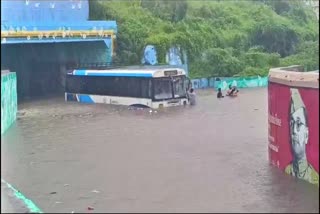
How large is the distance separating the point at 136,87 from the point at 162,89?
69.4 inches

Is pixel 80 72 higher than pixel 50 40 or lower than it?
lower

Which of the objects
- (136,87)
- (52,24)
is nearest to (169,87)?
(136,87)

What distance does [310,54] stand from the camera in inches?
2109

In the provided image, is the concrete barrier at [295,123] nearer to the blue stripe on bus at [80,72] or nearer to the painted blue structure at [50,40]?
the blue stripe on bus at [80,72]

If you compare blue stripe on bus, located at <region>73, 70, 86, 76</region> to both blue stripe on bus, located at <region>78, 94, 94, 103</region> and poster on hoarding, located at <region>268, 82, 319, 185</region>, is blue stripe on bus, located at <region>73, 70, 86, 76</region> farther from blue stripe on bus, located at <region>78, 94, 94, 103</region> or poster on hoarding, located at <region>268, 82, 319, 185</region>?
poster on hoarding, located at <region>268, 82, 319, 185</region>

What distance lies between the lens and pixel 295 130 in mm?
13609

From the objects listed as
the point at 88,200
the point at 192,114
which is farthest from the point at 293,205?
the point at 192,114

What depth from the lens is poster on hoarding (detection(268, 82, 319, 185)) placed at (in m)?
12.8

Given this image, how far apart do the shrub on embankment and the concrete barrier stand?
3005 centimetres

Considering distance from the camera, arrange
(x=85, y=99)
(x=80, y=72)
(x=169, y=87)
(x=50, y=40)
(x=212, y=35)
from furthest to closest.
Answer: (x=212, y=35) → (x=50, y=40) → (x=80, y=72) → (x=85, y=99) → (x=169, y=87)

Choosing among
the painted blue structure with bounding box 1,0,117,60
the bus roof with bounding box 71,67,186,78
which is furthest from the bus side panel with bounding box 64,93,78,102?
the painted blue structure with bounding box 1,0,117,60

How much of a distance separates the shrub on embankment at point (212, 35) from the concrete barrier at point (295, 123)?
30.0 m

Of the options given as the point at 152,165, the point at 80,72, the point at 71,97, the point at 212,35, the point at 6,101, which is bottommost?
the point at 71,97

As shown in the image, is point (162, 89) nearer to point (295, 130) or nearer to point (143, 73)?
point (143, 73)
